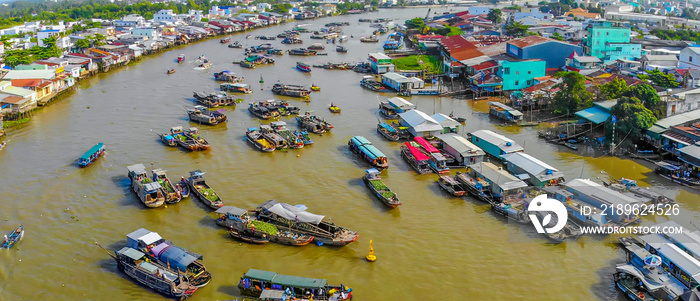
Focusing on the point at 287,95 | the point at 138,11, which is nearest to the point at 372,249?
the point at 287,95

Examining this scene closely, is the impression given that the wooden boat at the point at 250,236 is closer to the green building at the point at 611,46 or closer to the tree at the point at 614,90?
the tree at the point at 614,90

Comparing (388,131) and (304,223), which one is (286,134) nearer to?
(388,131)

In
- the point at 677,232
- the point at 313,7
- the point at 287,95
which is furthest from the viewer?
the point at 313,7

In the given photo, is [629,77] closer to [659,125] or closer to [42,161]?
[659,125]

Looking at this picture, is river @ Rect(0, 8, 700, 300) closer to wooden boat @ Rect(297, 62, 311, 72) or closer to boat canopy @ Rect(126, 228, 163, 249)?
boat canopy @ Rect(126, 228, 163, 249)

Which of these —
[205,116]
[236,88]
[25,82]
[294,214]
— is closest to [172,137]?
[205,116]

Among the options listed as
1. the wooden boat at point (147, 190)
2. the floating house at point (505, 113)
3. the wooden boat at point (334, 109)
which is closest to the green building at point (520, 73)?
the floating house at point (505, 113)
